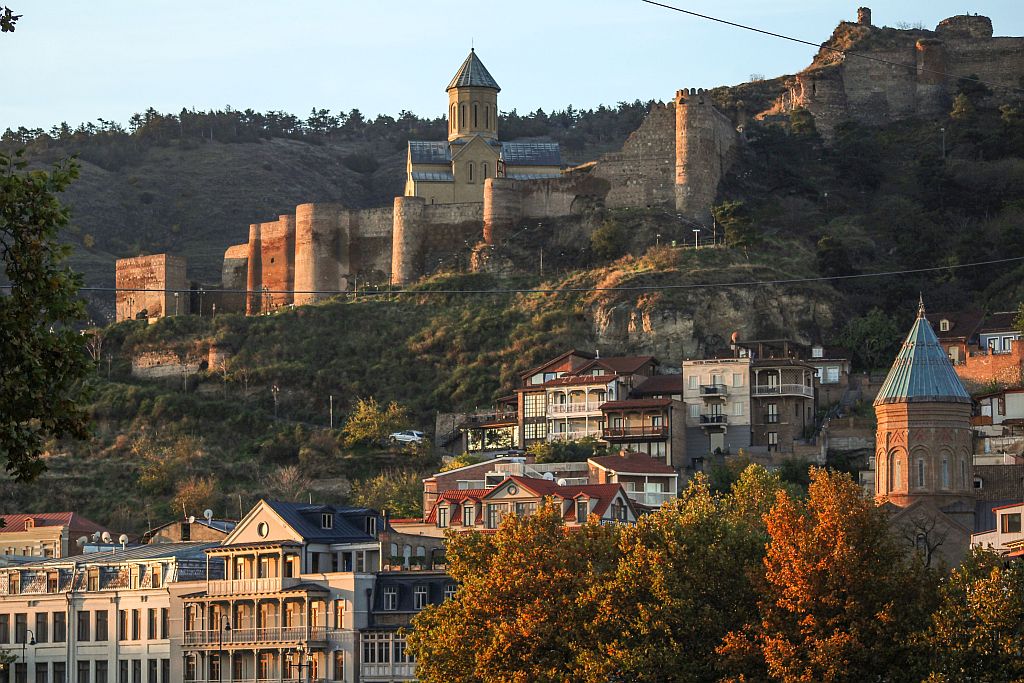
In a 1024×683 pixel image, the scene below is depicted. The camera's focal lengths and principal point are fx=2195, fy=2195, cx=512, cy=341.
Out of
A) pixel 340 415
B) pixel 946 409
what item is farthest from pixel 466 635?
pixel 340 415

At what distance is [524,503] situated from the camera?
80.0 m

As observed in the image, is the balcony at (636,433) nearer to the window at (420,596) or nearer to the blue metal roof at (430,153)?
the window at (420,596)

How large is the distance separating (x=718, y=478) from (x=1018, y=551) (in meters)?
33.2

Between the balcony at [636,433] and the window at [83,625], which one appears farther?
the balcony at [636,433]

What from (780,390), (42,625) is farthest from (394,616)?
(780,390)

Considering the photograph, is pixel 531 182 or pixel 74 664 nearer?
pixel 74 664

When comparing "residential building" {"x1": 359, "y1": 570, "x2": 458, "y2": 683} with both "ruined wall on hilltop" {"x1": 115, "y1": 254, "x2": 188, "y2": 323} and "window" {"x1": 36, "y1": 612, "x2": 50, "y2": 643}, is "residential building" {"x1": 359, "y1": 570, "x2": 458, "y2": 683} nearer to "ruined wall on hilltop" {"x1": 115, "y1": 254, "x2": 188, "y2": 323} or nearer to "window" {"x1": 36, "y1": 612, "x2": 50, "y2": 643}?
"window" {"x1": 36, "y1": 612, "x2": 50, "y2": 643}

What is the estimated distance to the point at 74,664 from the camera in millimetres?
71875

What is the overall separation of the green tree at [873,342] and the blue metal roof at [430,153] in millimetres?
28805

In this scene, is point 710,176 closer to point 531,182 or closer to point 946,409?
point 531,182

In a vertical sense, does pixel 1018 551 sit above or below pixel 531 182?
below

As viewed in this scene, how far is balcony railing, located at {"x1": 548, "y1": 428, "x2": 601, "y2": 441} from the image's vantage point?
10046 centimetres

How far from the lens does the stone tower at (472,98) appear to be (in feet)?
424

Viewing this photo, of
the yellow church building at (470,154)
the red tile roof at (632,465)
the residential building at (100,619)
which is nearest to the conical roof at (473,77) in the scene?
the yellow church building at (470,154)
